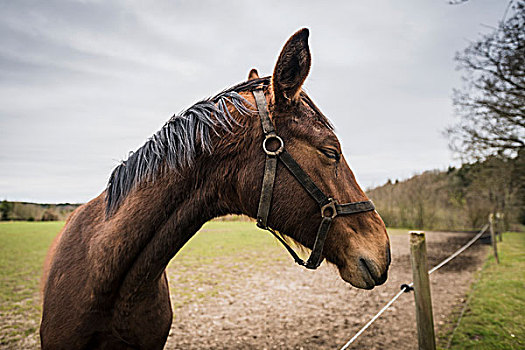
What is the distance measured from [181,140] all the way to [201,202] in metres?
0.36

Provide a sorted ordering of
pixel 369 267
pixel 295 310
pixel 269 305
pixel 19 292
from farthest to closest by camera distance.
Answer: pixel 19 292, pixel 269 305, pixel 295 310, pixel 369 267

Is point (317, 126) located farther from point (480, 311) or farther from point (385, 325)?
point (480, 311)

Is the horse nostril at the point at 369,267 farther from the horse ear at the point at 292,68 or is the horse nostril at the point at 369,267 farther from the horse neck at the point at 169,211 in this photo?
the horse ear at the point at 292,68

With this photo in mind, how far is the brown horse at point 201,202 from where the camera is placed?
1.57 m

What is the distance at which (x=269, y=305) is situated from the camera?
6938 mm

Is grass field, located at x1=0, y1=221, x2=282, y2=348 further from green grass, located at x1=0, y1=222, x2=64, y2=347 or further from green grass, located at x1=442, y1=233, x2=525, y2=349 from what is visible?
green grass, located at x1=442, y1=233, x2=525, y2=349

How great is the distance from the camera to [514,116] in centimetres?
1092

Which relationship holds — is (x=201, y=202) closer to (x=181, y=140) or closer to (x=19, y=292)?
(x=181, y=140)

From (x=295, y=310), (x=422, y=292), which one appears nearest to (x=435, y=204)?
(x=295, y=310)

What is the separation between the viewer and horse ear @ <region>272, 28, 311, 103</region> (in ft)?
4.88

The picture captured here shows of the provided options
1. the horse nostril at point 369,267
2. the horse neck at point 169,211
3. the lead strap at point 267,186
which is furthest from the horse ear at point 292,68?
the horse nostril at point 369,267

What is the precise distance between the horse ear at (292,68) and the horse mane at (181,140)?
191 mm

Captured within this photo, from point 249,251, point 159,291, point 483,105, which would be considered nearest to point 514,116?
point 483,105

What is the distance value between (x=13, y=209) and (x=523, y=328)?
39629 mm
